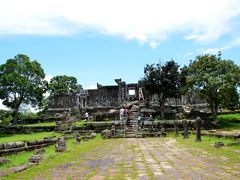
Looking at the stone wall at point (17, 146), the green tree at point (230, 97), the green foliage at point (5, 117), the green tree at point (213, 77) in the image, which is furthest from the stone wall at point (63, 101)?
the stone wall at point (17, 146)

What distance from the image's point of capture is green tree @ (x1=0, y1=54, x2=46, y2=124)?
3916 centimetres

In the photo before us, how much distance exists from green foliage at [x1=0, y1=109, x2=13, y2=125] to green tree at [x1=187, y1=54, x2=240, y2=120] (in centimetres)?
2117

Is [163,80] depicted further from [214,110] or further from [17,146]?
[17,146]

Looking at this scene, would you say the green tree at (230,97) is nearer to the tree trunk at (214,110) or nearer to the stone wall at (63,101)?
the tree trunk at (214,110)

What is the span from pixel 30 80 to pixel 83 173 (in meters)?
33.8

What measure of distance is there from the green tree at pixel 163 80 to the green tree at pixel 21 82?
549 inches

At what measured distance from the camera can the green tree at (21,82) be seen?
128ft

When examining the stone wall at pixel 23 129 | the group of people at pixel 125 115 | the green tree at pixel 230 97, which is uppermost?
the green tree at pixel 230 97

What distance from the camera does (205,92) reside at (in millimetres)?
32562

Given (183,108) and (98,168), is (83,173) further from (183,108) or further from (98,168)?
(183,108)

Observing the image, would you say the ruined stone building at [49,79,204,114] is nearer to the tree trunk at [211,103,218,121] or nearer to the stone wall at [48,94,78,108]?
the stone wall at [48,94,78,108]

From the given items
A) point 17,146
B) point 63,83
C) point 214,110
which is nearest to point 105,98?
point 214,110

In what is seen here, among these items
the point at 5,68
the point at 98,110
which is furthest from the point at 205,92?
the point at 5,68

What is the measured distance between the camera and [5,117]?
4203 cm
